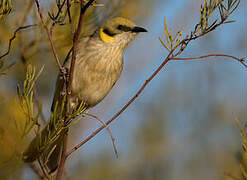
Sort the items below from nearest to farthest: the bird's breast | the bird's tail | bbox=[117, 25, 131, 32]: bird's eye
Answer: the bird's tail, the bird's breast, bbox=[117, 25, 131, 32]: bird's eye

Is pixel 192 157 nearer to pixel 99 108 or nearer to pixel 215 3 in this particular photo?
pixel 99 108

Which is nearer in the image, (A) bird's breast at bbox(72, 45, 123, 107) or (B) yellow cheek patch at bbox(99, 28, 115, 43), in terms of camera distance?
(A) bird's breast at bbox(72, 45, 123, 107)

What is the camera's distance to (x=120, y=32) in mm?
3275

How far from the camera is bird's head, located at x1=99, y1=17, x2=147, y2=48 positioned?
3232mm

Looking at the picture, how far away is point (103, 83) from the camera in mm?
3215

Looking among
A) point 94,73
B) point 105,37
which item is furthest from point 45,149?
point 105,37

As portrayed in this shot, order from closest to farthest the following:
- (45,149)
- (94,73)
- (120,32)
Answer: (45,149) < (94,73) < (120,32)

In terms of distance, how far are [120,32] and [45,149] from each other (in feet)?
5.17

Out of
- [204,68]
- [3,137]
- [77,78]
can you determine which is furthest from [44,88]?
[3,137]

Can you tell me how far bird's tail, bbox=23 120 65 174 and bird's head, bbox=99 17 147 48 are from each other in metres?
1.03

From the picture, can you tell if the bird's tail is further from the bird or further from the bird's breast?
the bird's breast

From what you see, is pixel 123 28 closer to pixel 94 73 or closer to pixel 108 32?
pixel 108 32

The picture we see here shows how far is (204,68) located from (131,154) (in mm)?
1315

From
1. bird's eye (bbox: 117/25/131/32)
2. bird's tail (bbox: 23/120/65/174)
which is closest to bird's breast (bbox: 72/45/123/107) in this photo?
bird's eye (bbox: 117/25/131/32)
